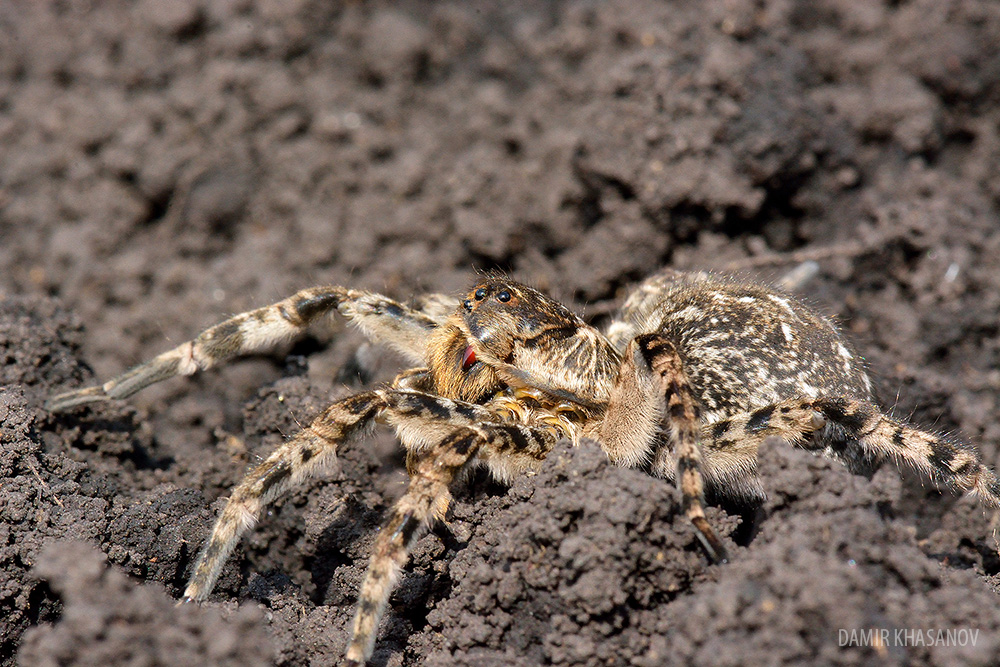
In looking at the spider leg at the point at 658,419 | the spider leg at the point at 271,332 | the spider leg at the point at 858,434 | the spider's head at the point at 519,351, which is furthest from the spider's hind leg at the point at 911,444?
the spider leg at the point at 271,332

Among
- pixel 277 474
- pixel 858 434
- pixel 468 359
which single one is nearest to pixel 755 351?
pixel 858 434

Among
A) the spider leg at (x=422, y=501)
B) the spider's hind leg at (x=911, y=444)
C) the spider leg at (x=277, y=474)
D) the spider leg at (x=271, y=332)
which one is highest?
the spider leg at (x=271, y=332)

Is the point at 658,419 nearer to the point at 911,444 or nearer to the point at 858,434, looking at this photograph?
the point at 858,434

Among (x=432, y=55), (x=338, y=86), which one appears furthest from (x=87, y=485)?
(x=432, y=55)

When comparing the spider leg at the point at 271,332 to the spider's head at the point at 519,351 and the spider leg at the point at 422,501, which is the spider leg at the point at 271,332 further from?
the spider leg at the point at 422,501

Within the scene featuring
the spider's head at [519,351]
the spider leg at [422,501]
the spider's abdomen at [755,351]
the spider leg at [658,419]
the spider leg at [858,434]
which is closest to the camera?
the spider leg at [422,501]

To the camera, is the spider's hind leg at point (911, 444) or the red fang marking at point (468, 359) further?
the red fang marking at point (468, 359)

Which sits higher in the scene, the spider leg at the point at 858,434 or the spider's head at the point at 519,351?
the spider's head at the point at 519,351
